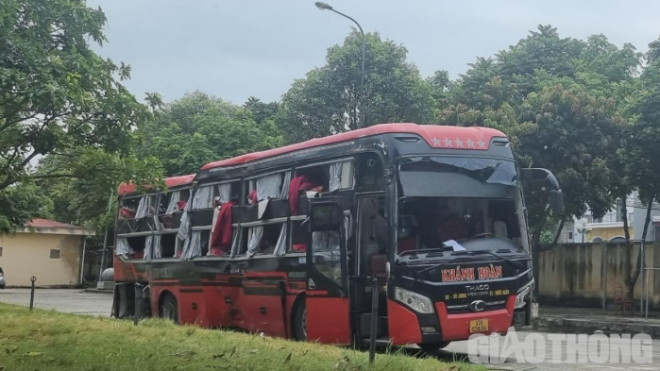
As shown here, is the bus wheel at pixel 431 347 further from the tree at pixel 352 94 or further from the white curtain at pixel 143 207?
the tree at pixel 352 94

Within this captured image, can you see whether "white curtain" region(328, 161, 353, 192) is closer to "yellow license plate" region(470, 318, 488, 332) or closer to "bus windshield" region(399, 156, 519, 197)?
"bus windshield" region(399, 156, 519, 197)

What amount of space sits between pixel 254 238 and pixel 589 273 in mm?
15902

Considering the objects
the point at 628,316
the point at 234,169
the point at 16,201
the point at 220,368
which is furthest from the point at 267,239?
the point at 16,201

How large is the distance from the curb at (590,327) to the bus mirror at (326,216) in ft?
33.0

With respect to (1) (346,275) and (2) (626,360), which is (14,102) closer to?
(1) (346,275)

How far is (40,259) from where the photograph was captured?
4175 centimetres

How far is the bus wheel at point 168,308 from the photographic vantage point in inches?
584

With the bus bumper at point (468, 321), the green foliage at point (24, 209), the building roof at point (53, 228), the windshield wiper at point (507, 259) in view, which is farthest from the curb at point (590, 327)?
the building roof at point (53, 228)

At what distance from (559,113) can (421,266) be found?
1472cm

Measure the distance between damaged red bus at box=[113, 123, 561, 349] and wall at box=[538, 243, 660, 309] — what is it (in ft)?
44.5

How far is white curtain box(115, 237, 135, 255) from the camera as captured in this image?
16.7 meters

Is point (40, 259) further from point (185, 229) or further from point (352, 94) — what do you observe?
point (185, 229)

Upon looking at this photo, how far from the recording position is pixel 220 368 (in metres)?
7.03

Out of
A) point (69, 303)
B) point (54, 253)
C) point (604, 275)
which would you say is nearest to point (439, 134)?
point (604, 275)
